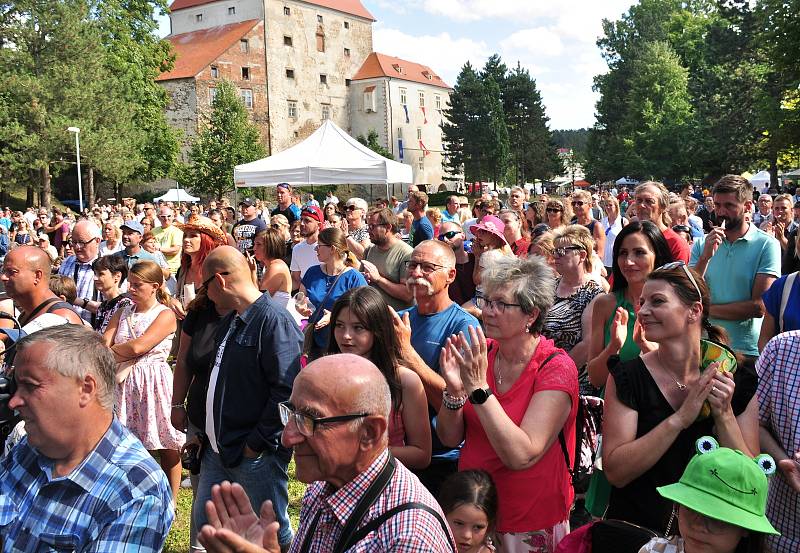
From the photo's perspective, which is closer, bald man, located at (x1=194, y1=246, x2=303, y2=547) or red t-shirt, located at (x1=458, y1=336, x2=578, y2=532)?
red t-shirt, located at (x1=458, y1=336, x2=578, y2=532)

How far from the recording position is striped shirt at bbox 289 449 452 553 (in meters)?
1.75

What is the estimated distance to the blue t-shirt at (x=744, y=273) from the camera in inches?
185

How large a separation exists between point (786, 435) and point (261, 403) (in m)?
2.37

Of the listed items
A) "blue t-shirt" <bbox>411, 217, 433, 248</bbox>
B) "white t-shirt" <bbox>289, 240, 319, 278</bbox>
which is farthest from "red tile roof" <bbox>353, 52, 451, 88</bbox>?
"white t-shirt" <bbox>289, 240, 319, 278</bbox>

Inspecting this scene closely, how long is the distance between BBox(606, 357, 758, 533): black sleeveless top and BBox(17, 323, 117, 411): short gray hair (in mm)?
1867

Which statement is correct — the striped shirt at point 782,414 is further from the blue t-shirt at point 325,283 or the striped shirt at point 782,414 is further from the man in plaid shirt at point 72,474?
the blue t-shirt at point 325,283

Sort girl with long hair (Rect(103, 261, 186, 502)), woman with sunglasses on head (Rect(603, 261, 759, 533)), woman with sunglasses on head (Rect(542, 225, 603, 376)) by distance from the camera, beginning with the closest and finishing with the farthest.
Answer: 1. woman with sunglasses on head (Rect(603, 261, 759, 533))
2. woman with sunglasses on head (Rect(542, 225, 603, 376))
3. girl with long hair (Rect(103, 261, 186, 502))

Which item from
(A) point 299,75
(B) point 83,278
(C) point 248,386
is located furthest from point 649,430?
(A) point 299,75

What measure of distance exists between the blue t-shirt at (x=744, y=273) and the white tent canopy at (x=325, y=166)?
9993 millimetres

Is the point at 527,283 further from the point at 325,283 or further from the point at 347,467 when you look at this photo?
the point at 325,283

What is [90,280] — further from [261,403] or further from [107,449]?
[107,449]

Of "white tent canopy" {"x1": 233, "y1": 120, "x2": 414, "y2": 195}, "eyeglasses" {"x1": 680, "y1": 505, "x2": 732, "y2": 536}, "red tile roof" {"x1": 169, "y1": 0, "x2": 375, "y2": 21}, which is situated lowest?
"eyeglasses" {"x1": 680, "y1": 505, "x2": 732, "y2": 536}

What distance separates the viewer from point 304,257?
8.13 metres

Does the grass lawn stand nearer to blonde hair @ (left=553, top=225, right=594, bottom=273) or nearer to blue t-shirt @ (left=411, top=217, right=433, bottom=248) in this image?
blonde hair @ (left=553, top=225, right=594, bottom=273)
